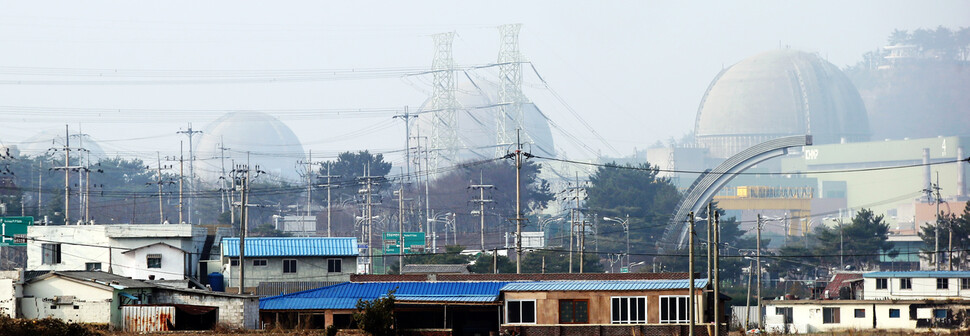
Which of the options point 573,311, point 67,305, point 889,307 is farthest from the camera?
point 889,307

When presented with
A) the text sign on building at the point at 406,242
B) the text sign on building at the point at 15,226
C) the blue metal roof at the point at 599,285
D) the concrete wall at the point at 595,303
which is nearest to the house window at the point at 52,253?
the text sign on building at the point at 15,226

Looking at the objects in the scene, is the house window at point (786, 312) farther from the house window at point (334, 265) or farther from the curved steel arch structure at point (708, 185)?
the curved steel arch structure at point (708, 185)

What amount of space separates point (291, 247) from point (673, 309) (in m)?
26.5

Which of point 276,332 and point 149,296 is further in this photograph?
point 149,296

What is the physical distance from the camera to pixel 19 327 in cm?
3831

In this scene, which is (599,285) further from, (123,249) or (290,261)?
(123,249)

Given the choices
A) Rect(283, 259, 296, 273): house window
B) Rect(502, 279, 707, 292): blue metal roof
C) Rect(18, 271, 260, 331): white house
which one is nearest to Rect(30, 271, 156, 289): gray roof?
Rect(18, 271, 260, 331): white house

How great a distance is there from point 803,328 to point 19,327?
4245 cm

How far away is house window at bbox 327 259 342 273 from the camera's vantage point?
67500 mm

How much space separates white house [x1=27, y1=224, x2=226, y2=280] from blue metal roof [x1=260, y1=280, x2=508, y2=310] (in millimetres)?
19363

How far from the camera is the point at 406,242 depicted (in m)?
94.9

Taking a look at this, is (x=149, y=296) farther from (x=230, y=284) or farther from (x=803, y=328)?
(x=803, y=328)

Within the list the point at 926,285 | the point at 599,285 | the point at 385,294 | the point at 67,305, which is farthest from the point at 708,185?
the point at 67,305

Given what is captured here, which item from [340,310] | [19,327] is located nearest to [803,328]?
[340,310]
